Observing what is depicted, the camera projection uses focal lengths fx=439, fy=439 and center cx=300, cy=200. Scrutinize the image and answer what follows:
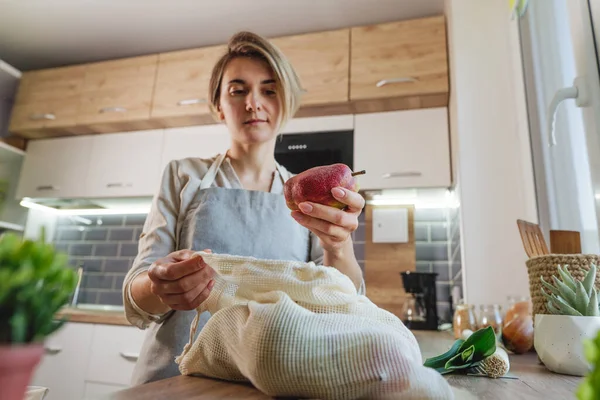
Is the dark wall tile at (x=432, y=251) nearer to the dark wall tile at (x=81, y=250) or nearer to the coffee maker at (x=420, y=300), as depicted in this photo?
the coffee maker at (x=420, y=300)

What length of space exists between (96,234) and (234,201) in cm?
218

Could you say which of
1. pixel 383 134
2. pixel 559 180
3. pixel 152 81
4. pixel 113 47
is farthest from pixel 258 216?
pixel 113 47

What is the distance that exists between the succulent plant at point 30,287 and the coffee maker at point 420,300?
1.90 m

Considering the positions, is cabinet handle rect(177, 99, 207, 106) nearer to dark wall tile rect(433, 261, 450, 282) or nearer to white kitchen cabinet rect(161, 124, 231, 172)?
white kitchen cabinet rect(161, 124, 231, 172)

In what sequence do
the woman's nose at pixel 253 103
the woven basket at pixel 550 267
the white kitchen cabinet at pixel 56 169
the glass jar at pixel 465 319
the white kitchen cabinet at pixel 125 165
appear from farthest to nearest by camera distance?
the white kitchen cabinet at pixel 56 169 → the white kitchen cabinet at pixel 125 165 → the glass jar at pixel 465 319 → the woman's nose at pixel 253 103 → the woven basket at pixel 550 267

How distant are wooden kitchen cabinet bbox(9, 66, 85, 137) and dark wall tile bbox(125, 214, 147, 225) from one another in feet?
2.19

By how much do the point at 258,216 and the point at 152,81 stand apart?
5.81 feet

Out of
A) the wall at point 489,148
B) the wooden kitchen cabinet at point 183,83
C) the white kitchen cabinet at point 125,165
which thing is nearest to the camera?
the wall at point 489,148

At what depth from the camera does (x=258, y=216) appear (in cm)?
116

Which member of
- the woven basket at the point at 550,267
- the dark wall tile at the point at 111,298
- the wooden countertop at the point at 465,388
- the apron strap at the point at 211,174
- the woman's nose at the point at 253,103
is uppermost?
the woman's nose at the point at 253,103

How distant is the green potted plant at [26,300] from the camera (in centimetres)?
19

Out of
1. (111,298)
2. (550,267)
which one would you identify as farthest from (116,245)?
(550,267)

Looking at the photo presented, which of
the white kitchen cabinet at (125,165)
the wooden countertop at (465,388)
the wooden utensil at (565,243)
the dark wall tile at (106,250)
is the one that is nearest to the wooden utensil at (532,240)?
the wooden utensil at (565,243)

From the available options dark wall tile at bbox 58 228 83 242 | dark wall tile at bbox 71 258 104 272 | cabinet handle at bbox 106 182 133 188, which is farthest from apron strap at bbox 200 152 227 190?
dark wall tile at bbox 58 228 83 242
